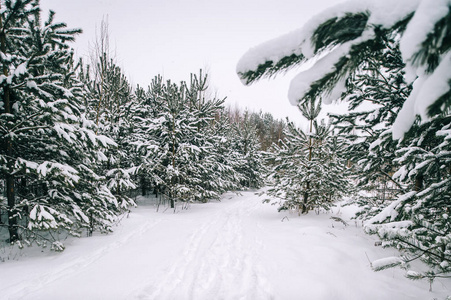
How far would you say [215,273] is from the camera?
4.05m

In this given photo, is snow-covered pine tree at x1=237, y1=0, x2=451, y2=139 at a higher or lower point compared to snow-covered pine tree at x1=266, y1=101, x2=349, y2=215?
higher

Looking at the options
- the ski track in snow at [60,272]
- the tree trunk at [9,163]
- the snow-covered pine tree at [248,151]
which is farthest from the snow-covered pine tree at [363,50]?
the snow-covered pine tree at [248,151]

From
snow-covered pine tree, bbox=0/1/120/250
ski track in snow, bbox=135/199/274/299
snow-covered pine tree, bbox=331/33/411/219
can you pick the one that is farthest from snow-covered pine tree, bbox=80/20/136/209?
snow-covered pine tree, bbox=331/33/411/219

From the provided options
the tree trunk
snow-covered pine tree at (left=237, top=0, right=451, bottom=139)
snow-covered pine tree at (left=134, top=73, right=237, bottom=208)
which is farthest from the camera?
snow-covered pine tree at (left=134, top=73, right=237, bottom=208)

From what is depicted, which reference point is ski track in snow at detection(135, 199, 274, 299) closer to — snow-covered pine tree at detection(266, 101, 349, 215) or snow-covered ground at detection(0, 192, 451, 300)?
snow-covered ground at detection(0, 192, 451, 300)

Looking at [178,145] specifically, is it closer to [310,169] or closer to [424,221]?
[310,169]

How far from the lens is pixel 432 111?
2.31 ft

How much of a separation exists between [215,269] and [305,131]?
617 cm

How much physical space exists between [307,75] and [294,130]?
25.0 ft

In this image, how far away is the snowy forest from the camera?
3.05 feet

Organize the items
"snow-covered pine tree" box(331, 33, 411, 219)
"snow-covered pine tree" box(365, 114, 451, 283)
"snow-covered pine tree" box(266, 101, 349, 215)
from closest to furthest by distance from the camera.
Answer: "snow-covered pine tree" box(365, 114, 451, 283) < "snow-covered pine tree" box(331, 33, 411, 219) < "snow-covered pine tree" box(266, 101, 349, 215)

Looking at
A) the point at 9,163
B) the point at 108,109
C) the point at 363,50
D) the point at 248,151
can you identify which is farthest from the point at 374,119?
the point at 248,151

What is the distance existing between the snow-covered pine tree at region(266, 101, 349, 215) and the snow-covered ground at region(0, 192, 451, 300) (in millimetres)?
1583

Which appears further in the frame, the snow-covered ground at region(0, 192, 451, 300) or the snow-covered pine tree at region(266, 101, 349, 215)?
the snow-covered pine tree at region(266, 101, 349, 215)
